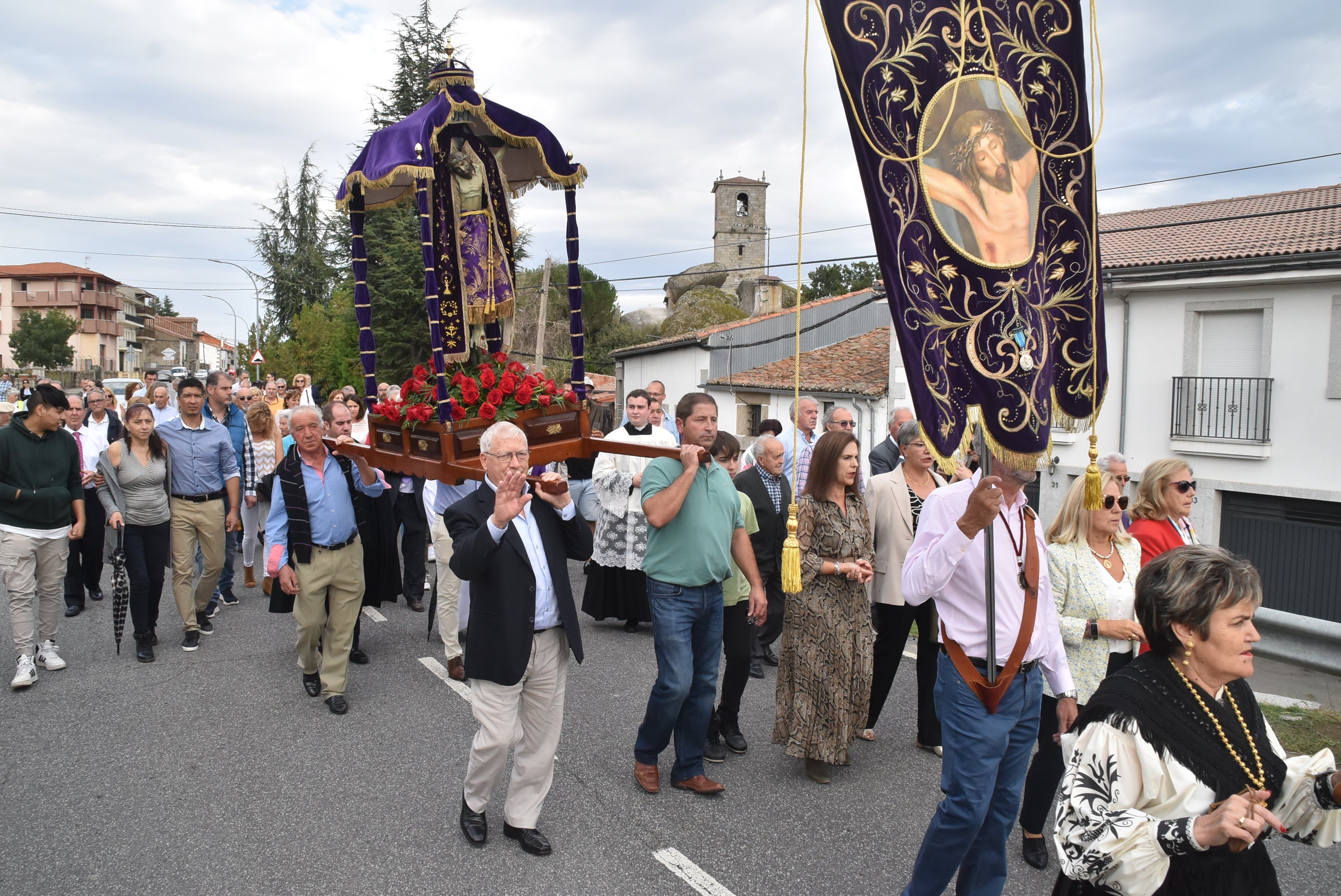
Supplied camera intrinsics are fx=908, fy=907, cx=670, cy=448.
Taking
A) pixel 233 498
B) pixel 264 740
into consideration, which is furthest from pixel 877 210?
pixel 233 498

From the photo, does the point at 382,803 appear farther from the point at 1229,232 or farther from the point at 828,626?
the point at 1229,232

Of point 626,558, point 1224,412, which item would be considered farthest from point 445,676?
point 1224,412

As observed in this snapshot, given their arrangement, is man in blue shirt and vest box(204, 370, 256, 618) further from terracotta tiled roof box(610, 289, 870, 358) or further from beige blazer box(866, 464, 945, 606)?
terracotta tiled roof box(610, 289, 870, 358)

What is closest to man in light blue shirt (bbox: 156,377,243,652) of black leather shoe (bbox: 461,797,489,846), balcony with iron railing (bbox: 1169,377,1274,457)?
black leather shoe (bbox: 461,797,489,846)

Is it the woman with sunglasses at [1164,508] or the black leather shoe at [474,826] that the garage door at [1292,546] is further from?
the black leather shoe at [474,826]

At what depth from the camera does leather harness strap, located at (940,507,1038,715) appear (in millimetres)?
3217

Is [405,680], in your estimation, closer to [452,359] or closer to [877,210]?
[452,359]

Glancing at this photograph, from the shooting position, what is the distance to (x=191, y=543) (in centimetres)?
724

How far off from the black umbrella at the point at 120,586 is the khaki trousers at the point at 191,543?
0.36m

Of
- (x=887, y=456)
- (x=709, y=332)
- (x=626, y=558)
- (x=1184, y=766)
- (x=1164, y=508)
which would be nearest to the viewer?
(x=1184, y=766)

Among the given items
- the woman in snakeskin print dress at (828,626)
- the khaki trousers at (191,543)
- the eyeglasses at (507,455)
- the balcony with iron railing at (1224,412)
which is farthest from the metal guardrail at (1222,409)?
the khaki trousers at (191,543)

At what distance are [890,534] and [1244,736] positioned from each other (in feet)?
10.2

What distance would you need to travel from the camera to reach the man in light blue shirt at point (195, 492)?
7.12 metres

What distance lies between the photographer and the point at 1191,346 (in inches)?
625
